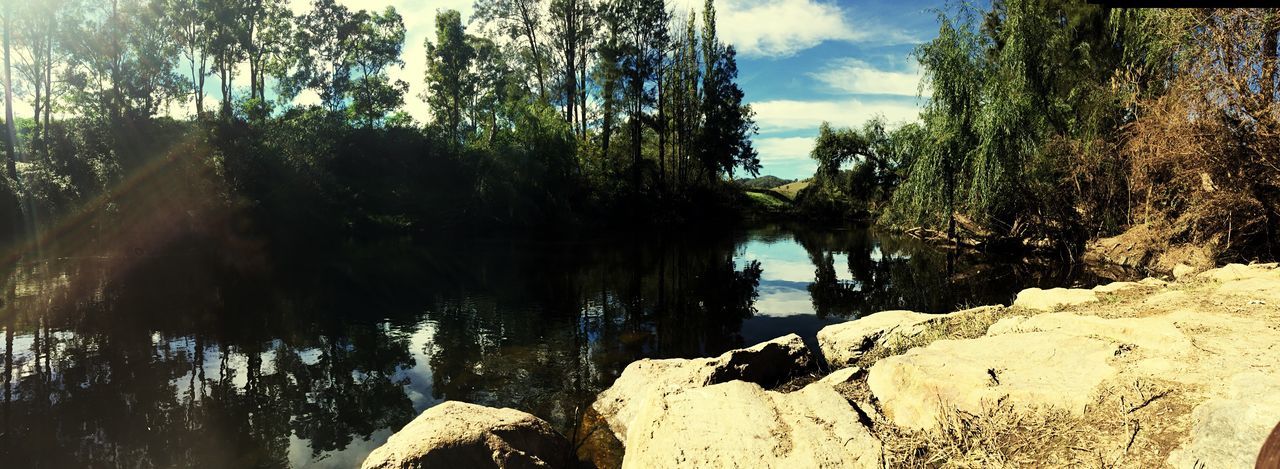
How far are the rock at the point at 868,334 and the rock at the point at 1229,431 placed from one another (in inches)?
184

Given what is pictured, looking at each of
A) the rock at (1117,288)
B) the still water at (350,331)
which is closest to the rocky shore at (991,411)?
the still water at (350,331)

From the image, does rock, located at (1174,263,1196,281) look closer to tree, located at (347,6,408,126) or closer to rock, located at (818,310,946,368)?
rock, located at (818,310,946,368)

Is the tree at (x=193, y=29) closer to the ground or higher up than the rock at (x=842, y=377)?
higher up

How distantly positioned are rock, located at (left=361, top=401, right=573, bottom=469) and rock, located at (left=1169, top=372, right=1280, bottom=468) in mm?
4897

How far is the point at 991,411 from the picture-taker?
404 cm

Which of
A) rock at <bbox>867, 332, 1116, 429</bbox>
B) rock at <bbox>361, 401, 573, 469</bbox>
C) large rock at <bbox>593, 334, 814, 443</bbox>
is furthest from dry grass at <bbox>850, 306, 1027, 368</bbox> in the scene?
rock at <bbox>361, 401, 573, 469</bbox>

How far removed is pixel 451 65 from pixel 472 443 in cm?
3991

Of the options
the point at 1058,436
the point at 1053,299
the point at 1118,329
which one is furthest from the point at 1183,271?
the point at 1058,436

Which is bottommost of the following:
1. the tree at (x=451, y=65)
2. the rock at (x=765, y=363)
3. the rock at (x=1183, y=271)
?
the rock at (x=765, y=363)

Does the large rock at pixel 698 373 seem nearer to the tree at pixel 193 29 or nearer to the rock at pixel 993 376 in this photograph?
the rock at pixel 993 376

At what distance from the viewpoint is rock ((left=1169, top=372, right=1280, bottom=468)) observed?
9.50ft

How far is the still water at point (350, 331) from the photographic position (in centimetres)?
754

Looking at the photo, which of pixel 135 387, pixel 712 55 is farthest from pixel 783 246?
pixel 135 387

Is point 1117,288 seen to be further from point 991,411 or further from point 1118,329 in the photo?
point 991,411
